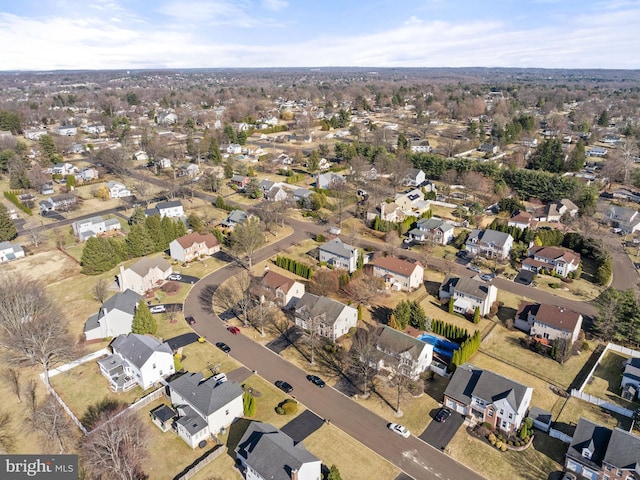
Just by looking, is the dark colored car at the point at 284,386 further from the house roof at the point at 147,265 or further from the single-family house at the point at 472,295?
the house roof at the point at 147,265

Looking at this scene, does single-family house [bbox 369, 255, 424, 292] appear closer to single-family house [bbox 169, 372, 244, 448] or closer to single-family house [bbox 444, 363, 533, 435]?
single-family house [bbox 444, 363, 533, 435]

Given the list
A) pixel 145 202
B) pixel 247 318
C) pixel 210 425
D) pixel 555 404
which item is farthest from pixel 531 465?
pixel 145 202

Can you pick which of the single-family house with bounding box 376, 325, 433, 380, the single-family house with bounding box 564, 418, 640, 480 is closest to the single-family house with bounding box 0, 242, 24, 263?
the single-family house with bounding box 376, 325, 433, 380

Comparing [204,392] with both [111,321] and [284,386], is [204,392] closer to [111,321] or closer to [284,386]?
[284,386]

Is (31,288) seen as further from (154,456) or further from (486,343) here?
(486,343)

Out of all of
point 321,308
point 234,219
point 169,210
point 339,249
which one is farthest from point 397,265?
point 169,210

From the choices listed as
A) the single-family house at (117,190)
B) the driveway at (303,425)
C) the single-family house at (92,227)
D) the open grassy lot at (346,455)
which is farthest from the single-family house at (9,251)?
the open grassy lot at (346,455)

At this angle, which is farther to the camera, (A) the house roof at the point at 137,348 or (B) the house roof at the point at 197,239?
(B) the house roof at the point at 197,239
